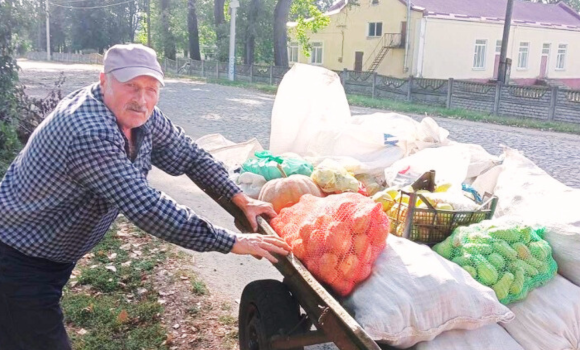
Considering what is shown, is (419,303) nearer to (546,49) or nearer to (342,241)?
(342,241)

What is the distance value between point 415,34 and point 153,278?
33875mm

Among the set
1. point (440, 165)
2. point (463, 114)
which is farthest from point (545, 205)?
point (463, 114)

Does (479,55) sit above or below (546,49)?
below

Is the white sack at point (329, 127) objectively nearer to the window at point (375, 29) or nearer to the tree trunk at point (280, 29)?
the tree trunk at point (280, 29)

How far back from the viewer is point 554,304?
2.93 metres

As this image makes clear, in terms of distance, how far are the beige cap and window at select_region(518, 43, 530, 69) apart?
41616mm

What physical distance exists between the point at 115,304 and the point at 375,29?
38187mm

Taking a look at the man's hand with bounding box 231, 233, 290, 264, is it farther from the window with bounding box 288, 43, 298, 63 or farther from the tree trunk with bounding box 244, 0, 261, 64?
the window with bounding box 288, 43, 298, 63

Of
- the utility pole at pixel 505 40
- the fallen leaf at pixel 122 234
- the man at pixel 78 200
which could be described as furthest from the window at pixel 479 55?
the man at pixel 78 200

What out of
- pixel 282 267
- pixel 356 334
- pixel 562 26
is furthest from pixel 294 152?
pixel 562 26

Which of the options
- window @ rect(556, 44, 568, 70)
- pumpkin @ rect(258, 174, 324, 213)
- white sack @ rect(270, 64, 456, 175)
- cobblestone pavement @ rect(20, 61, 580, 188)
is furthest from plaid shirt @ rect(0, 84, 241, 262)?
window @ rect(556, 44, 568, 70)

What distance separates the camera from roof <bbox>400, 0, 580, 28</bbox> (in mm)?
36938

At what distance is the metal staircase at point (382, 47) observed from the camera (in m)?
38.1

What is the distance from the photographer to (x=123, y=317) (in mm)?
4387
